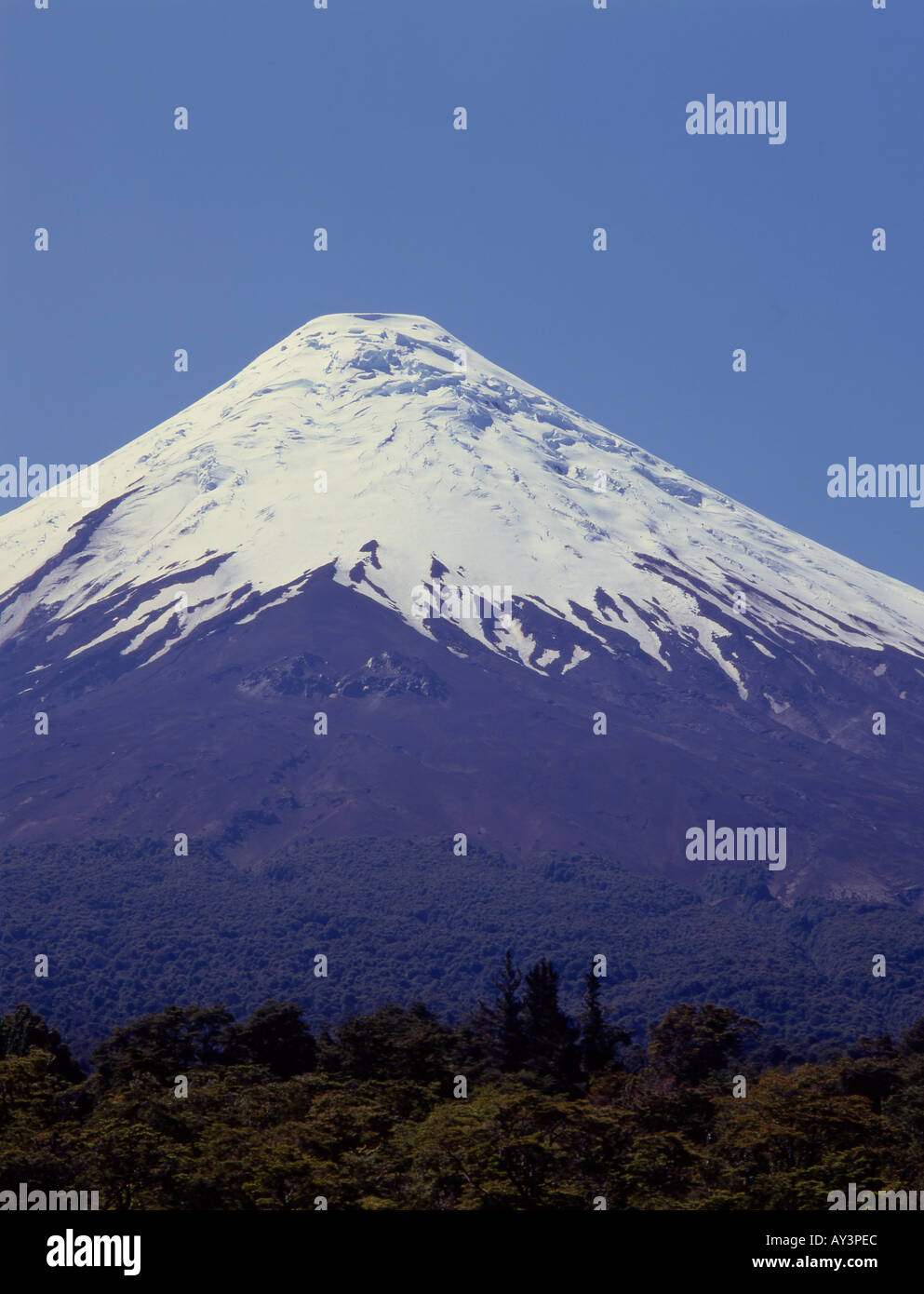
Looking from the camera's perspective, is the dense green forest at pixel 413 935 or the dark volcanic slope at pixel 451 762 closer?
the dense green forest at pixel 413 935

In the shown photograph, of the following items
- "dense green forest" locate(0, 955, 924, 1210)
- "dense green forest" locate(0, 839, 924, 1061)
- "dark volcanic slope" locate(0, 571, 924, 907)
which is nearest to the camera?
"dense green forest" locate(0, 955, 924, 1210)

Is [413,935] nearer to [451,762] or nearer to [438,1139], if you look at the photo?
[451,762]

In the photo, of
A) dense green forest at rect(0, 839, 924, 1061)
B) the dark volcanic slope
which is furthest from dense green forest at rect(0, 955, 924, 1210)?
the dark volcanic slope

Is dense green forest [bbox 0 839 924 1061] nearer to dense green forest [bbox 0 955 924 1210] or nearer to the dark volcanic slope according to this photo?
the dark volcanic slope

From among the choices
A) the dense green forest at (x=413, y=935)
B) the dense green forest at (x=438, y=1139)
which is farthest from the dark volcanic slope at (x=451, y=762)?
the dense green forest at (x=438, y=1139)

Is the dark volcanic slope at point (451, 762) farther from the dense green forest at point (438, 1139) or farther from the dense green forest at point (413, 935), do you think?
the dense green forest at point (438, 1139)

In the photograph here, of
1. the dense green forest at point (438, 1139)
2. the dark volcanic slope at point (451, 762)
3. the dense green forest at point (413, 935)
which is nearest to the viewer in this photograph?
the dense green forest at point (438, 1139)

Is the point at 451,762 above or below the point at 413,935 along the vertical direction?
above

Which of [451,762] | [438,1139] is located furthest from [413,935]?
[438,1139]
